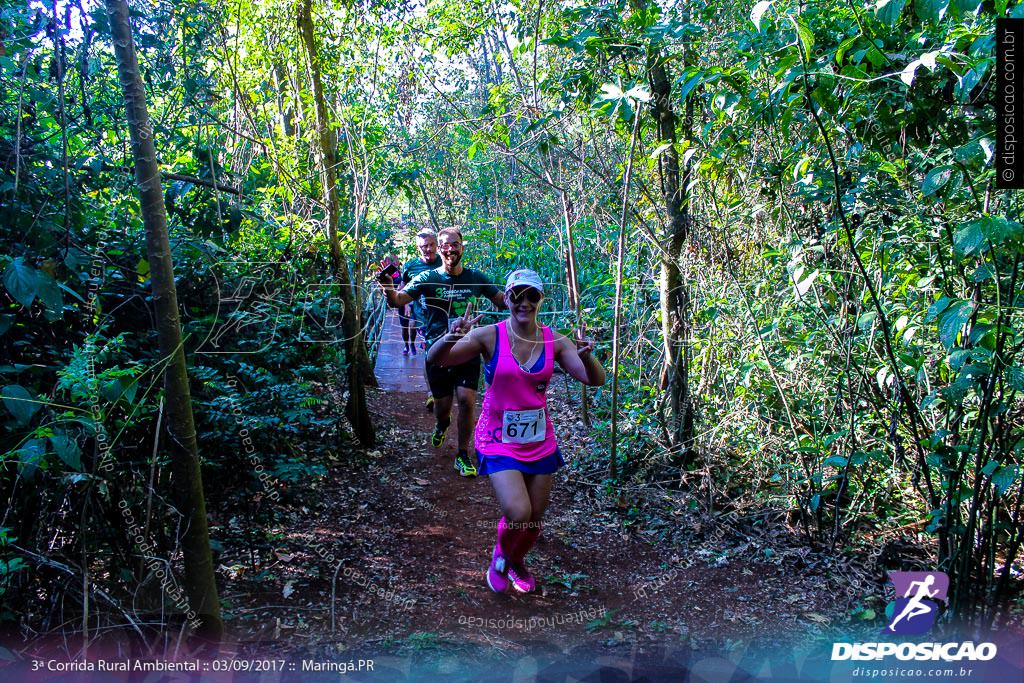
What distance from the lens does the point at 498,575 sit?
13.9 feet

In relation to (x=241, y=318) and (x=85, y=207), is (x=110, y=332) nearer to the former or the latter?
(x=85, y=207)

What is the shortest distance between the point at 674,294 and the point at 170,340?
4120 mm

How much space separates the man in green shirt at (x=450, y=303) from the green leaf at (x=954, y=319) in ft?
10.8

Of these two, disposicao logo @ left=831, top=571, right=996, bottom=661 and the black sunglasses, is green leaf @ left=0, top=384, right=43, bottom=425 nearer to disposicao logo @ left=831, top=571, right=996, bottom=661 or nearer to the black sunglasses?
the black sunglasses

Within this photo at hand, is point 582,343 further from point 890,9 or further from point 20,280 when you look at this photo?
point 20,280

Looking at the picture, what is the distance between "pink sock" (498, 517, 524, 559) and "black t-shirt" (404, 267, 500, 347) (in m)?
2.01

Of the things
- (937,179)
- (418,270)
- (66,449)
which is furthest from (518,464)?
(418,270)

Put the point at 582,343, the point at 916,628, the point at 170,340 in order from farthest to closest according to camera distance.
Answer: the point at 582,343, the point at 916,628, the point at 170,340

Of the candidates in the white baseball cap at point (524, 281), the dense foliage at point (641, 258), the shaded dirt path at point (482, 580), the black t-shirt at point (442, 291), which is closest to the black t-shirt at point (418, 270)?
the black t-shirt at point (442, 291)

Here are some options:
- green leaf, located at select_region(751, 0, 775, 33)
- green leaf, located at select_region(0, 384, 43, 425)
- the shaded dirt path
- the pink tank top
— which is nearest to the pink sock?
the shaded dirt path

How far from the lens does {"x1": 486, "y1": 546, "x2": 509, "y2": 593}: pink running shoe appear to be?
4.21m

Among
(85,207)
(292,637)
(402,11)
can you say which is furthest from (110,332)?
(402,11)

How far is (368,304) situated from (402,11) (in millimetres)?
3120

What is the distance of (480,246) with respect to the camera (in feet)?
33.9
